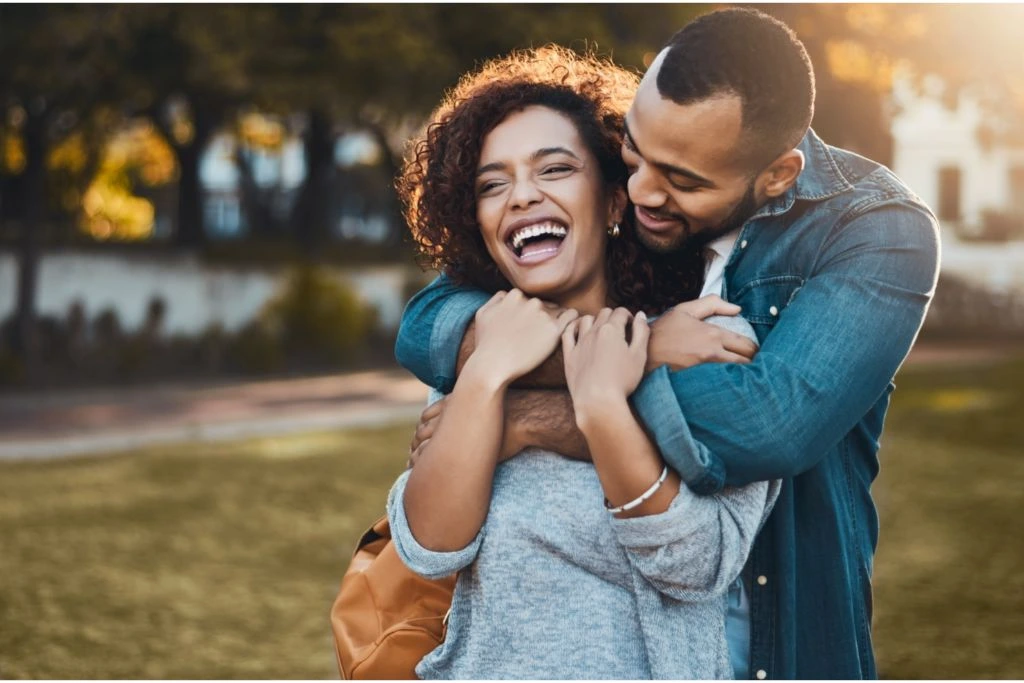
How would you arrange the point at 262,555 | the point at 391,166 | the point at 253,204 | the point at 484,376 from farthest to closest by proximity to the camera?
1. the point at 253,204
2. the point at 391,166
3. the point at 262,555
4. the point at 484,376

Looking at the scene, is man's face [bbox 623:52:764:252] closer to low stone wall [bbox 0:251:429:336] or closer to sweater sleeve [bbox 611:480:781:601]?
sweater sleeve [bbox 611:480:781:601]

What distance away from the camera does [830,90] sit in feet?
29.5

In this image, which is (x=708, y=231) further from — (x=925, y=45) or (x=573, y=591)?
(x=925, y=45)

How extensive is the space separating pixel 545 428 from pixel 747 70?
30.2 inches

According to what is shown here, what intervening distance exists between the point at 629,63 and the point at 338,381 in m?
6.00

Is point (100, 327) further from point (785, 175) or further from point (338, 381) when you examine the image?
point (785, 175)

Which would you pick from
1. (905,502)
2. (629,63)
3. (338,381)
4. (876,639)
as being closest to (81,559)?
(876,639)

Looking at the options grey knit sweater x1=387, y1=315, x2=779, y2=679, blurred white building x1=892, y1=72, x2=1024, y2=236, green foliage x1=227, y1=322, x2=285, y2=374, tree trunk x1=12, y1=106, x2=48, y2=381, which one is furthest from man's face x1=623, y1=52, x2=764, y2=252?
blurred white building x1=892, y1=72, x2=1024, y2=236

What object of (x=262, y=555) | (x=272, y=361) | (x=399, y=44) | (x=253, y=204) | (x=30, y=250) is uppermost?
(x=399, y=44)

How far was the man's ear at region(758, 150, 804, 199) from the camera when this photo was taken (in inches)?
93.4

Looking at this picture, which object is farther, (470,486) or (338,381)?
(338,381)

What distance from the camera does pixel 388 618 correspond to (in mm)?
2574

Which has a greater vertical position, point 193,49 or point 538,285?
point 193,49

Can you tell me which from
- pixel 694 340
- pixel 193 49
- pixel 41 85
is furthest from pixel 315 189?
pixel 694 340
